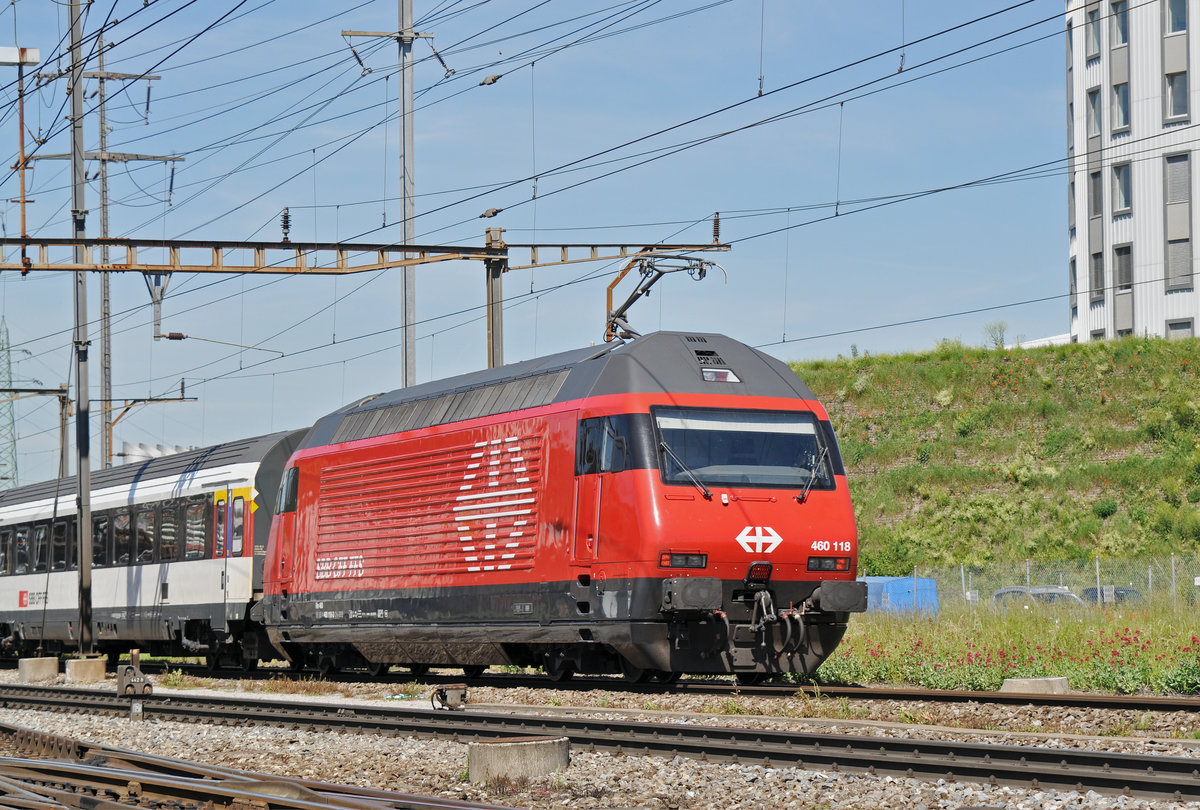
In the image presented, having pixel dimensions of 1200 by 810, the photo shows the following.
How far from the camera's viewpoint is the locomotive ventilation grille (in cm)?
1733

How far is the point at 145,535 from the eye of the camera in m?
27.6

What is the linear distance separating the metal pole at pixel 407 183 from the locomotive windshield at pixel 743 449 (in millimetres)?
12110

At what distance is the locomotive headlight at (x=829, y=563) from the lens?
626 inches

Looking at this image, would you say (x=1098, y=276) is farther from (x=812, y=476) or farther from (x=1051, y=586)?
(x=812, y=476)

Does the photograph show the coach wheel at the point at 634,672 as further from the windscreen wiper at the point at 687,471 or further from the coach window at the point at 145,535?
the coach window at the point at 145,535

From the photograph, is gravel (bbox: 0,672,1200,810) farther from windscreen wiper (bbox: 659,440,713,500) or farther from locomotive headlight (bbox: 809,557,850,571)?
windscreen wiper (bbox: 659,440,713,500)

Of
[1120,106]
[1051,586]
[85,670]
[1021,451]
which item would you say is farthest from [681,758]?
[1120,106]

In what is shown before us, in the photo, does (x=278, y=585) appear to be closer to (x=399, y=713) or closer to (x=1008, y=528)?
(x=399, y=713)

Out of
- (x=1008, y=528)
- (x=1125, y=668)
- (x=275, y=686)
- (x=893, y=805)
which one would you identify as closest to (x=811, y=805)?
(x=893, y=805)

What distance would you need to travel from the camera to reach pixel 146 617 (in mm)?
27266

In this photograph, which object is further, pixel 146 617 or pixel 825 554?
pixel 146 617

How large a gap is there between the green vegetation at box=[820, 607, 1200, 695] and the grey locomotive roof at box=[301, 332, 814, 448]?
428 cm

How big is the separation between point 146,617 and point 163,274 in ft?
22.0

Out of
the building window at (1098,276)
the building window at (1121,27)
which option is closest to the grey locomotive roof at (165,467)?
the building window at (1098,276)
